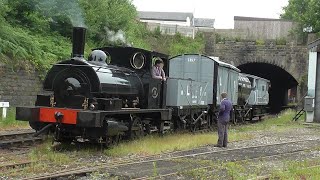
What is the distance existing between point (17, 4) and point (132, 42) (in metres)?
8.56

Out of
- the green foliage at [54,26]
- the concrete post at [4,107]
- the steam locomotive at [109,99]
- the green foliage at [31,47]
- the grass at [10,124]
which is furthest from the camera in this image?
the green foliage at [54,26]

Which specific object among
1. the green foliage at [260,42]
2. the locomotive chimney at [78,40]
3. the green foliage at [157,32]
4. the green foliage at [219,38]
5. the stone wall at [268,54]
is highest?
the green foliage at [157,32]

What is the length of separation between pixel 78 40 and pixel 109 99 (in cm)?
164

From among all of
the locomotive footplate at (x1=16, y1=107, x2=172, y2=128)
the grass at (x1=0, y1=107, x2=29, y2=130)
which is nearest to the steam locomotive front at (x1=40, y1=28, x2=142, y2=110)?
the locomotive footplate at (x1=16, y1=107, x2=172, y2=128)

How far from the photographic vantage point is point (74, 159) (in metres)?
9.93

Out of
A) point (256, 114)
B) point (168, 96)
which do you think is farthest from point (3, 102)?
point (256, 114)

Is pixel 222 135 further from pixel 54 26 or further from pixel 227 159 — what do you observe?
pixel 54 26

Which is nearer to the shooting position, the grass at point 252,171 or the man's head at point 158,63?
the grass at point 252,171

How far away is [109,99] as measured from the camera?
35.3 ft

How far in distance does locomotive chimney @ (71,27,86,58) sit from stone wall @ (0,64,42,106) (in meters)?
7.69

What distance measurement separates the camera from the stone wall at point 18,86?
17906mm

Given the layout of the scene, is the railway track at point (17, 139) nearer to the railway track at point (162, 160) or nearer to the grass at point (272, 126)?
the railway track at point (162, 160)

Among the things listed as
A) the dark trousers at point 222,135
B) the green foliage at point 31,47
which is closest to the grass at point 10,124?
the green foliage at point 31,47

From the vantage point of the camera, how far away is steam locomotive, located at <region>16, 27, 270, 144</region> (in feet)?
34.9
